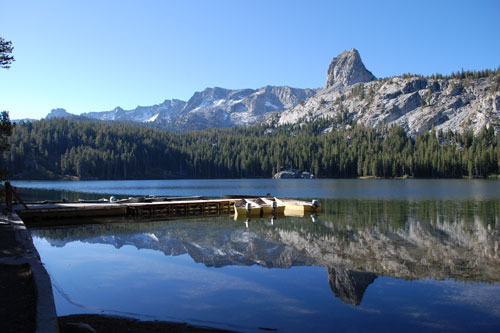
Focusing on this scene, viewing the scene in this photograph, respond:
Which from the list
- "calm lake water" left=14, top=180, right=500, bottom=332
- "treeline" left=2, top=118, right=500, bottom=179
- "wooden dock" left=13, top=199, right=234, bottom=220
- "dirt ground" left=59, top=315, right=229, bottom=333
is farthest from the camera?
"treeline" left=2, top=118, right=500, bottom=179

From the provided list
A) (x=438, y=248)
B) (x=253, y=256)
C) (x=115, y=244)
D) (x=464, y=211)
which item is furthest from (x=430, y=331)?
(x=464, y=211)

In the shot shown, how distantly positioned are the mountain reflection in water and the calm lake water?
0.23 feet

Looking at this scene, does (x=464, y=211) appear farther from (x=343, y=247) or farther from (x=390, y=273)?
(x=390, y=273)

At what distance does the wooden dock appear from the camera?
33.7 m

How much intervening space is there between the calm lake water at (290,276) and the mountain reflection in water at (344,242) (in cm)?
7

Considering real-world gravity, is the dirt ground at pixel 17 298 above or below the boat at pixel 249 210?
above

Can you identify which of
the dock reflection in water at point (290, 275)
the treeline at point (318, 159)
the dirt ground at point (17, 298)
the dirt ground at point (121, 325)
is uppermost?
the treeline at point (318, 159)

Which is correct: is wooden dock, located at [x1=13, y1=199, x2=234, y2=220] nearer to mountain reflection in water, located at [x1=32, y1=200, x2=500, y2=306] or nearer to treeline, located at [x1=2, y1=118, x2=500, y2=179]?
mountain reflection in water, located at [x1=32, y1=200, x2=500, y2=306]

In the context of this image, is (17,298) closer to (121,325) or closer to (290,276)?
(121,325)

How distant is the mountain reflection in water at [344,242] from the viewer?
1534 cm

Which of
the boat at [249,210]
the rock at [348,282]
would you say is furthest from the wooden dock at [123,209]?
the rock at [348,282]

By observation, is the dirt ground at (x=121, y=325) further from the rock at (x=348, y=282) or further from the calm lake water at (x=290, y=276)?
the rock at (x=348, y=282)

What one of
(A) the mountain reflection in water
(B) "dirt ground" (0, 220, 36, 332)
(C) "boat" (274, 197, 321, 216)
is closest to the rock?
(A) the mountain reflection in water

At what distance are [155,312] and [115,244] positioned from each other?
1261 cm
